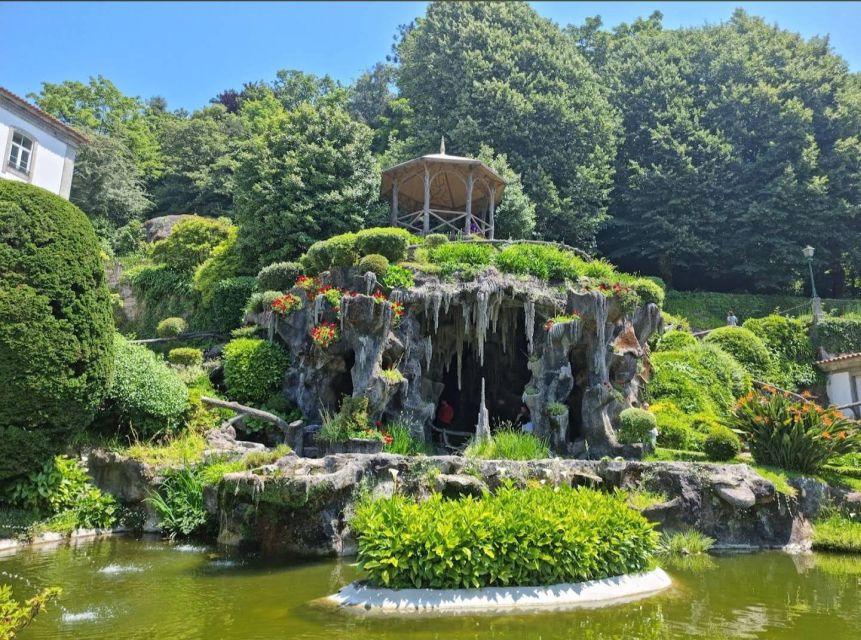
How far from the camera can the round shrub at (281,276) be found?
Answer: 21547mm

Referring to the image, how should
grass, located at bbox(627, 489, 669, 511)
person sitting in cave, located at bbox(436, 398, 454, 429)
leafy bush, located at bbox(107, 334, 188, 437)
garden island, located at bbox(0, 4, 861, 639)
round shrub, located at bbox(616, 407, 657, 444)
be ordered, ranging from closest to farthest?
garden island, located at bbox(0, 4, 861, 639)
grass, located at bbox(627, 489, 669, 511)
leafy bush, located at bbox(107, 334, 188, 437)
round shrub, located at bbox(616, 407, 657, 444)
person sitting in cave, located at bbox(436, 398, 454, 429)

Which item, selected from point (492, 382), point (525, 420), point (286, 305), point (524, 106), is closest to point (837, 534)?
point (525, 420)

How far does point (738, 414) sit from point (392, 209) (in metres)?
15.3

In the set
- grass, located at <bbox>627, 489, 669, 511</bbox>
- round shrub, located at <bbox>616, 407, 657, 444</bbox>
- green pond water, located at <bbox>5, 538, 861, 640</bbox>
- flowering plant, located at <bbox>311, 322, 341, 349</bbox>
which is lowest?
green pond water, located at <bbox>5, 538, 861, 640</bbox>

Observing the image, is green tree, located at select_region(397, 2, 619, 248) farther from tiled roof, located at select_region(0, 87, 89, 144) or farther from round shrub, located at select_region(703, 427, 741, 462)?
round shrub, located at select_region(703, 427, 741, 462)

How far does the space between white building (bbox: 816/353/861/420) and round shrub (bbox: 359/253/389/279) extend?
19.4 metres

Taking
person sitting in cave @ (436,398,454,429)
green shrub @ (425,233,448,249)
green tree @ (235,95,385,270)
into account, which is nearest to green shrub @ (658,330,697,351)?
person sitting in cave @ (436,398,454,429)

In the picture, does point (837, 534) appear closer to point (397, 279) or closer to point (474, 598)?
point (474, 598)

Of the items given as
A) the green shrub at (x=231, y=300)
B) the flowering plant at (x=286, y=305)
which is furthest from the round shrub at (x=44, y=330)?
the green shrub at (x=231, y=300)

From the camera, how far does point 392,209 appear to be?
83.4 feet

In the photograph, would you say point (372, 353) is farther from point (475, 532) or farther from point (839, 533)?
point (839, 533)

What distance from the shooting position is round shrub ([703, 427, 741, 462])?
15414 millimetres

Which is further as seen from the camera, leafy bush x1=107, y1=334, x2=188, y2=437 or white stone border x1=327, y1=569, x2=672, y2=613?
leafy bush x1=107, y1=334, x2=188, y2=437

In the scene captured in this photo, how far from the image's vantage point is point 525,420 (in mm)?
20406
